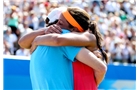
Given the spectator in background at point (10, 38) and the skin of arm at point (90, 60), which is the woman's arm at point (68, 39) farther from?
the spectator in background at point (10, 38)

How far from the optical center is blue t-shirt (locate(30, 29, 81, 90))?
195cm

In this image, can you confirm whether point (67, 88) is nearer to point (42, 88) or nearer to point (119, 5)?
point (42, 88)

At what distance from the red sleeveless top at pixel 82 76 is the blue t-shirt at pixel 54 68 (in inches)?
1.0

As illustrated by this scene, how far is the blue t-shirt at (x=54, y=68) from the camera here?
6.40 ft

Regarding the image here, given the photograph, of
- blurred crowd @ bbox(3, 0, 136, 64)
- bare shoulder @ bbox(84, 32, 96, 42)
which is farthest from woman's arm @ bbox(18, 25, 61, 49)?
blurred crowd @ bbox(3, 0, 136, 64)

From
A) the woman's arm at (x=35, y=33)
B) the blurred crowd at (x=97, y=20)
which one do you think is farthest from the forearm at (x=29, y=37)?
the blurred crowd at (x=97, y=20)

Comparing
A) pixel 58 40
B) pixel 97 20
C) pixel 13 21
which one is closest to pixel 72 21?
pixel 58 40

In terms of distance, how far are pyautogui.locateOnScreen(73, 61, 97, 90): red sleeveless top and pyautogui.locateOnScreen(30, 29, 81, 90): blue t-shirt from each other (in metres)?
0.03

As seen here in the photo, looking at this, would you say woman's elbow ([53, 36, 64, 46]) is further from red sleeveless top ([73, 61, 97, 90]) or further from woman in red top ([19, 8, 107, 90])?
red sleeveless top ([73, 61, 97, 90])

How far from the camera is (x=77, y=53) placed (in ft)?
6.43

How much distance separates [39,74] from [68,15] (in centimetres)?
35

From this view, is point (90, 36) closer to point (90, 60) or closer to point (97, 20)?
point (90, 60)

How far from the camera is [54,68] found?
1954 mm

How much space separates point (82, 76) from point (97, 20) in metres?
6.14
